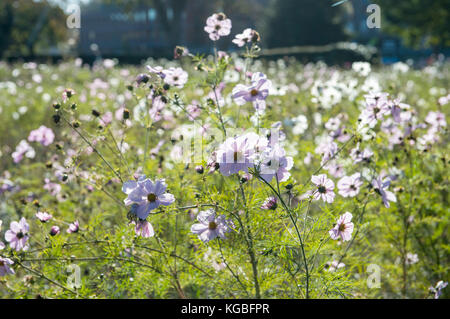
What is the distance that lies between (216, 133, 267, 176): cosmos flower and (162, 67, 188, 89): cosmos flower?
0.47m

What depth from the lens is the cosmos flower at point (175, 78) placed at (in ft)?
4.63

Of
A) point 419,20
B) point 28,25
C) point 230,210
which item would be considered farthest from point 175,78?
point 28,25

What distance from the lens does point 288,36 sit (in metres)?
23.8

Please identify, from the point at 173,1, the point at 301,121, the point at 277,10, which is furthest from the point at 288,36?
the point at 301,121

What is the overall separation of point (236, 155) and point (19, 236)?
0.79m

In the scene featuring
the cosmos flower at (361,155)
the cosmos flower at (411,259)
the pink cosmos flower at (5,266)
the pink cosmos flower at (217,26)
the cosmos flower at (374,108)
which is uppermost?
the pink cosmos flower at (217,26)

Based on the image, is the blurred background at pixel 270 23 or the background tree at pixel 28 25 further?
the background tree at pixel 28 25

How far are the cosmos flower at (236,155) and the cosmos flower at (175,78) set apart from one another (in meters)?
0.47

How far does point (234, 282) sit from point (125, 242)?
0.38 meters

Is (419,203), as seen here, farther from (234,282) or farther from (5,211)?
(5,211)

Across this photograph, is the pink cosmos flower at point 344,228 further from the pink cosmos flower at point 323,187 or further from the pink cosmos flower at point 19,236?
the pink cosmos flower at point 19,236

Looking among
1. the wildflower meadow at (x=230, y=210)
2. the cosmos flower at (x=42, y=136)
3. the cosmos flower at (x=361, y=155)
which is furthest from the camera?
the cosmos flower at (x=42, y=136)

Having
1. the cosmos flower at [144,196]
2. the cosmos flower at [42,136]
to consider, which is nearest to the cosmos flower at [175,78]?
the cosmos flower at [144,196]
